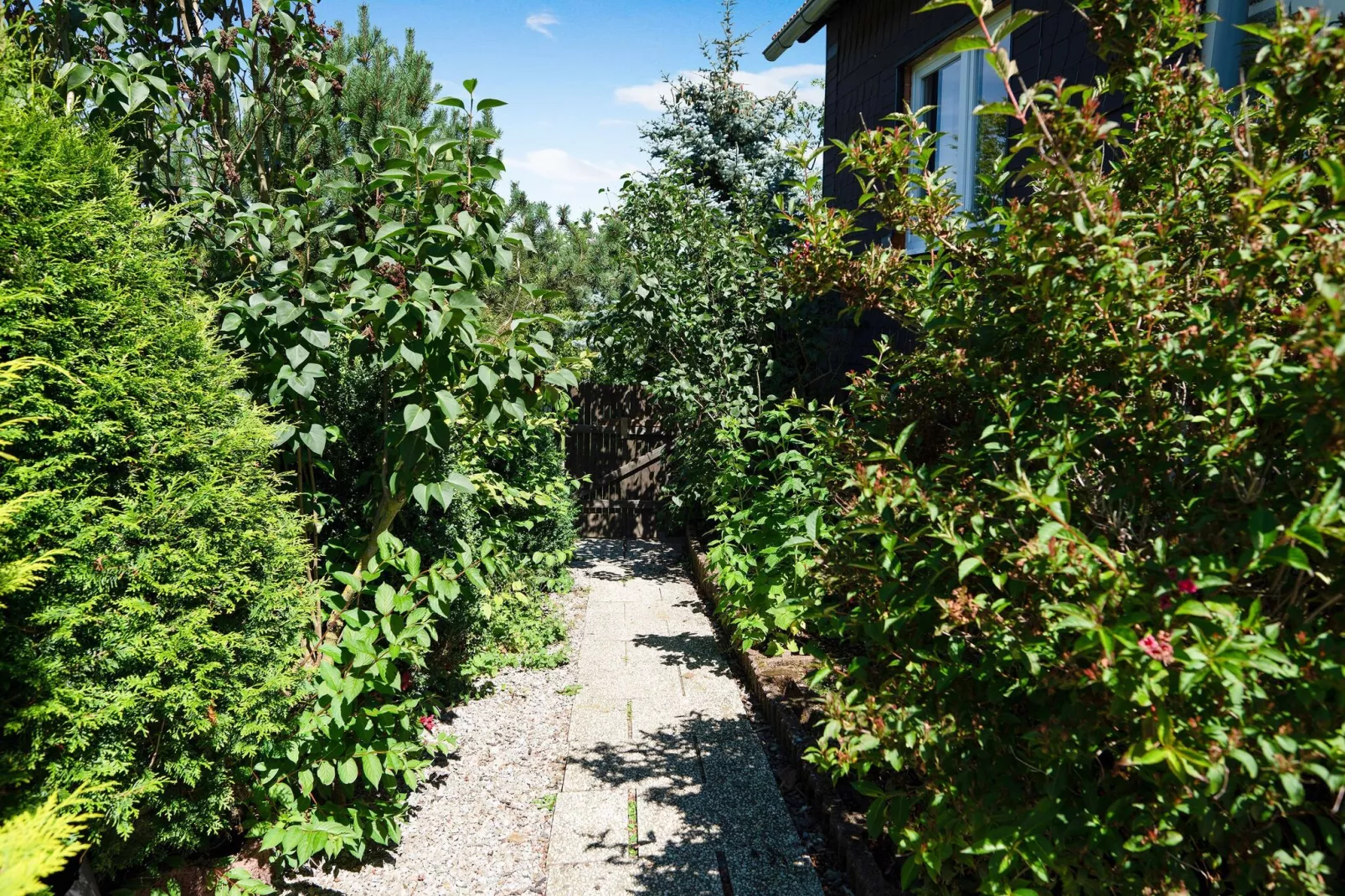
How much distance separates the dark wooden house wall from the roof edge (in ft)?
0.63

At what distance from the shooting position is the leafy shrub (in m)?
1.73

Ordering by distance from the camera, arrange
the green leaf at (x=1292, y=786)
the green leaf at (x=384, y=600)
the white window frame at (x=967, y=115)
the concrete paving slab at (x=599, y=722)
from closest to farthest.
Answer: the green leaf at (x=1292, y=786)
the green leaf at (x=384, y=600)
the concrete paving slab at (x=599, y=722)
the white window frame at (x=967, y=115)

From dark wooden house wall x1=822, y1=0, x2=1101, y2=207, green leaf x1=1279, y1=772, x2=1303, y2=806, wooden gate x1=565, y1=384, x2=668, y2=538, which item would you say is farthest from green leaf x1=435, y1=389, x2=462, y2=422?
wooden gate x1=565, y1=384, x2=668, y2=538

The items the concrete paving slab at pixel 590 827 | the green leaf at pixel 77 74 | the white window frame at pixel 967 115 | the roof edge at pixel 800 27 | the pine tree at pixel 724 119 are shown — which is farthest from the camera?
the pine tree at pixel 724 119

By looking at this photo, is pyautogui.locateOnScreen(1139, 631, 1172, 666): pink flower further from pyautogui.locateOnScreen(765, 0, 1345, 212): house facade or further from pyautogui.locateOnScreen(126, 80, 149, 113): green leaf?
pyautogui.locateOnScreen(126, 80, 149, 113): green leaf

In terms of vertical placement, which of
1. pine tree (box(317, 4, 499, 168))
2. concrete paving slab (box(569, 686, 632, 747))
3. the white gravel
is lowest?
the white gravel

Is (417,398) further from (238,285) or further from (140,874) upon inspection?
(140,874)

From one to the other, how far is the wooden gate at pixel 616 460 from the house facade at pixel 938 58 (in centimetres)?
301

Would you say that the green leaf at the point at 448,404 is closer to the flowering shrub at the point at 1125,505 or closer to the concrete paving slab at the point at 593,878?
the flowering shrub at the point at 1125,505

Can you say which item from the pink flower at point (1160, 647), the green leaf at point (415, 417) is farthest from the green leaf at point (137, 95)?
the pink flower at point (1160, 647)

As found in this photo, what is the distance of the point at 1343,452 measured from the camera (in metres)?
1.02

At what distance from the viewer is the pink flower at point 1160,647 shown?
3.58 feet

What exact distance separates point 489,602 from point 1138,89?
3.74 m

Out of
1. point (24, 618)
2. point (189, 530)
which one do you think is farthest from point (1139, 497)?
point (24, 618)
